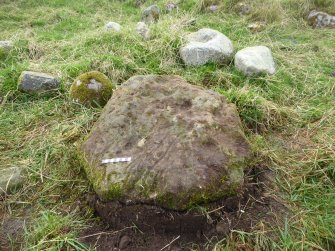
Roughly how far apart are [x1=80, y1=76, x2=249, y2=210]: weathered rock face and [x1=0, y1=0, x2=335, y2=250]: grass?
28 cm

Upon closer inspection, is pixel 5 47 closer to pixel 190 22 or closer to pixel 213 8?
pixel 190 22

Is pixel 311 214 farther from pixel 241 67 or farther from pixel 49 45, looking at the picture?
pixel 49 45

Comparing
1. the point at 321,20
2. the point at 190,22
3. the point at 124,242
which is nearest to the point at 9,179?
the point at 124,242

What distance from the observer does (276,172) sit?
269 cm

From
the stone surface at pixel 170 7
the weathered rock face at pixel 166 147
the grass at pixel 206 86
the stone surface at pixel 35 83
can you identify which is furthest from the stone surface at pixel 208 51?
the stone surface at pixel 170 7

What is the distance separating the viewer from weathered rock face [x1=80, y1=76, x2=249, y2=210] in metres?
2.22

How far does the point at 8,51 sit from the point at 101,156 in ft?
10.8

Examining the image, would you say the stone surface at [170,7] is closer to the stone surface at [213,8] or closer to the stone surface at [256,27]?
the stone surface at [213,8]

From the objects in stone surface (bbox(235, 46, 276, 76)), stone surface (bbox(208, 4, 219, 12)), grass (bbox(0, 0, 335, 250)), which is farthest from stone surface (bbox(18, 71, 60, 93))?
stone surface (bbox(208, 4, 219, 12))

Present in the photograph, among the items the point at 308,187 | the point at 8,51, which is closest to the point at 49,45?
the point at 8,51

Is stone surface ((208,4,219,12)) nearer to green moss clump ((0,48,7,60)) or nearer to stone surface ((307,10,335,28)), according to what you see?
stone surface ((307,10,335,28))

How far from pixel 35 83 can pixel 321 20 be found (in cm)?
448

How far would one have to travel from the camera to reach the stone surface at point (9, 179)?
2686 millimetres

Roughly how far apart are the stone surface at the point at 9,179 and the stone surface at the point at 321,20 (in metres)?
5.02
